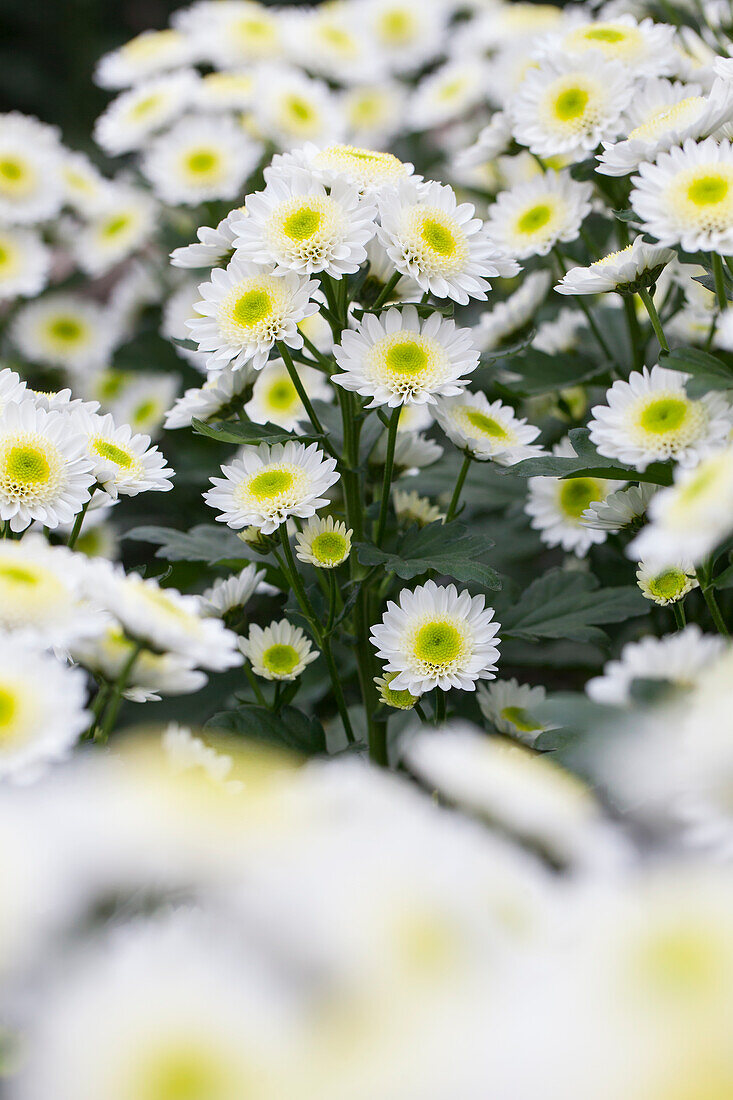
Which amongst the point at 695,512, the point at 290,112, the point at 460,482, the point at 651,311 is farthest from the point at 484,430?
the point at 290,112

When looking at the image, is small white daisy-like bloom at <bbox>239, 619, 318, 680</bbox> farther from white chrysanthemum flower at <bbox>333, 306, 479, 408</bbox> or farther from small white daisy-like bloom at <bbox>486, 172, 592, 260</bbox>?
small white daisy-like bloom at <bbox>486, 172, 592, 260</bbox>

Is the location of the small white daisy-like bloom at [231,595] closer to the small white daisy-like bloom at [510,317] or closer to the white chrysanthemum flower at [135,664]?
the white chrysanthemum flower at [135,664]

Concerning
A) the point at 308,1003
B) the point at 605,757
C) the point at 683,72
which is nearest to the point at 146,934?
the point at 308,1003

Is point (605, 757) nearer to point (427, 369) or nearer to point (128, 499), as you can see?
point (427, 369)

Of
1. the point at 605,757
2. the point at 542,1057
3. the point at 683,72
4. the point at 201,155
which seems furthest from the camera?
the point at 201,155

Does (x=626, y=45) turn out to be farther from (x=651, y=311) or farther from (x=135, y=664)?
(x=135, y=664)

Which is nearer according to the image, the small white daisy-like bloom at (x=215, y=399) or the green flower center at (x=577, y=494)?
→ the small white daisy-like bloom at (x=215, y=399)

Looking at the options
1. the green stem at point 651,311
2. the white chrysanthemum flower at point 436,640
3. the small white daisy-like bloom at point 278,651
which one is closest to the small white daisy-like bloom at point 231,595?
the small white daisy-like bloom at point 278,651
